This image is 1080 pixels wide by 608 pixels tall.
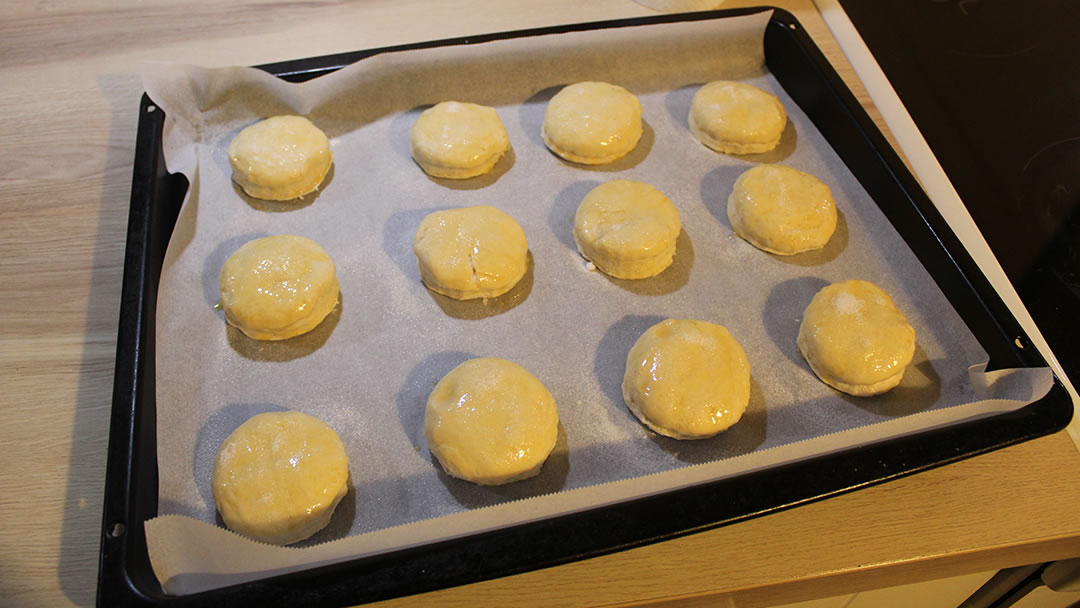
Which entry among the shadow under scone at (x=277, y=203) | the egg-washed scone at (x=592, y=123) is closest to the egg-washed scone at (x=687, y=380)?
the egg-washed scone at (x=592, y=123)

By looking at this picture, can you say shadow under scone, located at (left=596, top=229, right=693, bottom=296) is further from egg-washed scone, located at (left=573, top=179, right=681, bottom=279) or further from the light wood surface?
the light wood surface

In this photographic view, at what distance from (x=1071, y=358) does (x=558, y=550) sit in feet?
4.13

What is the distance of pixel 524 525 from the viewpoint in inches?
47.4

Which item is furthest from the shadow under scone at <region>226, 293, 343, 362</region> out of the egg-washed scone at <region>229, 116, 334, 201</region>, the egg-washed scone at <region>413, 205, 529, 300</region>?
the egg-washed scone at <region>229, 116, 334, 201</region>

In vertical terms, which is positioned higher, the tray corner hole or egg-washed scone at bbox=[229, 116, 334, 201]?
egg-washed scone at bbox=[229, 116, 334, 201]

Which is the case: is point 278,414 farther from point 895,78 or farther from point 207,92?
point 895,78

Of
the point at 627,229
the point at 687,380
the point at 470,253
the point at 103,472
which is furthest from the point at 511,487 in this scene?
the point at 103,472

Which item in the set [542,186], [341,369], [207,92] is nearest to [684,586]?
[341,369]

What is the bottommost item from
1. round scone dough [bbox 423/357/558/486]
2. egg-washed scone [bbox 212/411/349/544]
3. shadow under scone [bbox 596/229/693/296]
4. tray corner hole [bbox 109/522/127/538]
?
shadow under scone [bbox 596/229/693/296]

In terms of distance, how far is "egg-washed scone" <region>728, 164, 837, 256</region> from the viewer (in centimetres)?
176

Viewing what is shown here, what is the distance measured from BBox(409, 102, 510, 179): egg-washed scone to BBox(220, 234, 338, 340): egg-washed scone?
0.40 metres

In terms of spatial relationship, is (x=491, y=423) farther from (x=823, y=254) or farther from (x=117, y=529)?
(x=823, y=254)

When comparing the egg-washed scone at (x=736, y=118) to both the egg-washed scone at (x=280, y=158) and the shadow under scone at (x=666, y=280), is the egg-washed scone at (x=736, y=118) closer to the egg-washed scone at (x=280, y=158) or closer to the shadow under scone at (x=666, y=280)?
the shadow under scone at (x=666, y=280)

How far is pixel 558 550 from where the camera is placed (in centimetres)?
118
